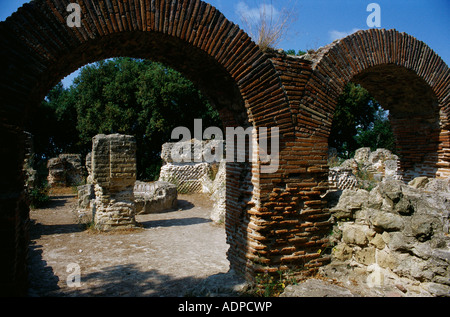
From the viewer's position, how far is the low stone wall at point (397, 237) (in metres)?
3.43

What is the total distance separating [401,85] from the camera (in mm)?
5840

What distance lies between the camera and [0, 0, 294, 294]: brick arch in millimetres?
2916

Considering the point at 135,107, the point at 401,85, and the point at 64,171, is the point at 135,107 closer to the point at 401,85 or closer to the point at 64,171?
the point at 64,171

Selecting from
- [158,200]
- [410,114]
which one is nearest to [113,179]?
[158,200]

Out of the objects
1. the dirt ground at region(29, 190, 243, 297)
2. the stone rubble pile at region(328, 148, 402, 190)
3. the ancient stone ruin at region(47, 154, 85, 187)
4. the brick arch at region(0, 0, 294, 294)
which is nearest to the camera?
the brick arch at region(0, 0, 294, 294)

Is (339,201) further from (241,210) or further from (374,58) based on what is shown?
(374,58)

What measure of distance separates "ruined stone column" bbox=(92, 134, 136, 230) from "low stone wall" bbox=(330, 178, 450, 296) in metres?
5.85

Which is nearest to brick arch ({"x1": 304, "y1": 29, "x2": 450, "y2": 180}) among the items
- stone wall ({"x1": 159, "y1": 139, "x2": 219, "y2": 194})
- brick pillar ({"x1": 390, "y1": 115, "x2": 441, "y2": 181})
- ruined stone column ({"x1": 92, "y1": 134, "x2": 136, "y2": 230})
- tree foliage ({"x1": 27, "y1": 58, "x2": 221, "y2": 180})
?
brick pillar ({"x1": 390, "y1": 115, "x2": 441, "y2": 181})

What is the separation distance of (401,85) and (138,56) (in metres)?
4.75

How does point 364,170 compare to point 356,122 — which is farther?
point 356,122

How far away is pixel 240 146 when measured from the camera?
442cm

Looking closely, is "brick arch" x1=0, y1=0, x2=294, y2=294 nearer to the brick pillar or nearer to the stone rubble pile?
the stone rubble pile

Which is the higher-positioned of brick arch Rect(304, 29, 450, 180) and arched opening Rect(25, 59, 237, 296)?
brick arch Rect(304, 29, 450, 180)
